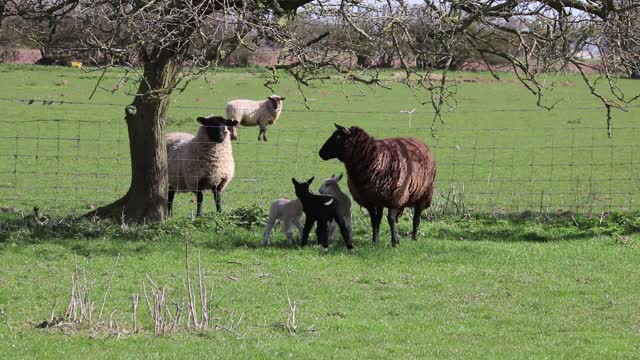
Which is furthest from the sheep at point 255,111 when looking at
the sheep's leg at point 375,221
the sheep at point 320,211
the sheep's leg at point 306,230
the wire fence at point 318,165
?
the sheep at point 320,211

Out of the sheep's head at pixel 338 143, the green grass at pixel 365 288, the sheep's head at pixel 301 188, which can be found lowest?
the green grass at pixel 365 288

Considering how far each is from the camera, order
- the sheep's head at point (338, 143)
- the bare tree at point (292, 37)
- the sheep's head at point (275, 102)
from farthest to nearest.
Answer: the sheep's head at point (275, 102), the sheep's head at point (338, 143), the bare tree at point (292, 37)

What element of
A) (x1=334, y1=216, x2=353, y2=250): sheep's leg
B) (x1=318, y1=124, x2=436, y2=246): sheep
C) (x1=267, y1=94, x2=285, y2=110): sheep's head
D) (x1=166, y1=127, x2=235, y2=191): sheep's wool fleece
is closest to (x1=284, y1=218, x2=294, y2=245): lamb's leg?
(x1=334, y1=216, x2=353, y2=250): sheep's leg

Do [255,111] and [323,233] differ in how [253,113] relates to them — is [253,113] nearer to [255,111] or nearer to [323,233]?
[255,111]

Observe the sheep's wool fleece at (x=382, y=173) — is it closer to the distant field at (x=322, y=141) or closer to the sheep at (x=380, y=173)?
the sheep at (x=380, y=173)

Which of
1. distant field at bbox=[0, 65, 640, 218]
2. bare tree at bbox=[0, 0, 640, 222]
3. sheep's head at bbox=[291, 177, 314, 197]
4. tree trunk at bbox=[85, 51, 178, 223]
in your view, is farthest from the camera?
distant field at bbox=[0, 65, 640, 218]

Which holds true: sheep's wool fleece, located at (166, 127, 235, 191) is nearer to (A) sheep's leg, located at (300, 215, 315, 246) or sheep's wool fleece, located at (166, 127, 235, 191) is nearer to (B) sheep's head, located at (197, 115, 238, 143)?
(B) sheep's head, located at (197, 115, 238, 143)

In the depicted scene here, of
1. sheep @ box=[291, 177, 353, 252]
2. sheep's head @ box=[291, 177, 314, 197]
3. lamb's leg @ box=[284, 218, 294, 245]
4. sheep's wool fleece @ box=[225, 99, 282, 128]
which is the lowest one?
lamb's leg @ box=[284, 218, 294, 245]

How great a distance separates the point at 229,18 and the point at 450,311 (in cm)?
456

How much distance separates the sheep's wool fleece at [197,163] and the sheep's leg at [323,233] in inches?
158

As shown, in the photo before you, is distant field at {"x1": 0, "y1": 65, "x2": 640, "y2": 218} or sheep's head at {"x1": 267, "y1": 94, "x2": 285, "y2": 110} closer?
distant field at {"x1": 0, "y1": 65, "x2": 640, "y2": 218}

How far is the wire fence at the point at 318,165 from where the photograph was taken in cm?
1814

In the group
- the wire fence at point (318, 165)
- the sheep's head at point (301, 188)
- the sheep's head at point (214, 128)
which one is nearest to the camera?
the sheep's head at point (301, 188)

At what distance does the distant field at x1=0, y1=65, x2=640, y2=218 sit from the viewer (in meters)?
19.0
